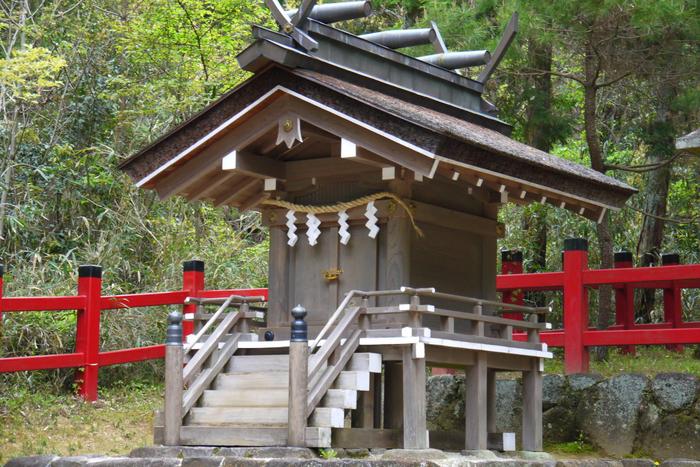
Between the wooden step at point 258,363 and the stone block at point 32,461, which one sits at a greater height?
the wooden step at point 258,363

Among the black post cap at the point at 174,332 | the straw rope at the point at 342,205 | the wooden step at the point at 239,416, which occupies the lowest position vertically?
the wooden step at the point at 239,416

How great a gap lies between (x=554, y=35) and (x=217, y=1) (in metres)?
6.83

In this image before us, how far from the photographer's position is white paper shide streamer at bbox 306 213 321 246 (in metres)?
9.59

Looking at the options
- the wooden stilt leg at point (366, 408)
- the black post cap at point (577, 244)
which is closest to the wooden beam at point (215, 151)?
the wooden stilt leg at point (366, 408)

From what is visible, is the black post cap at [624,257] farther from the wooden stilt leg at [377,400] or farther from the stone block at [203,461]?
the stone block at [203,461]

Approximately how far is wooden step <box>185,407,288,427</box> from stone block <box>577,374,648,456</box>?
4210 millimetres

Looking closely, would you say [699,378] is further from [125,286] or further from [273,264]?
[125,286]

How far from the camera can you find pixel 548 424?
11.4 m

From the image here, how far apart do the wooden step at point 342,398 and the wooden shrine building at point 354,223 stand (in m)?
0.01

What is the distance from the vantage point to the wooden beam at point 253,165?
9328 millimetres

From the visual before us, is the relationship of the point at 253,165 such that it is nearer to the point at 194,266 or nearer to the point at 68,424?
the point at 194,266

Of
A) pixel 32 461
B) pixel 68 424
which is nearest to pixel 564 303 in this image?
pixel 68 424

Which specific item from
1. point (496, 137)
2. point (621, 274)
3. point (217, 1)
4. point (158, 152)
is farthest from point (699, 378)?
point (217, 1)

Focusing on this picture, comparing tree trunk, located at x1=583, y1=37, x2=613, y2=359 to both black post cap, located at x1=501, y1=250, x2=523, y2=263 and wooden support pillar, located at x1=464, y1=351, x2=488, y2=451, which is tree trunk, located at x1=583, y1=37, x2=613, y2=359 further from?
wooden support pillar, located at x1=464, y1=351, x2=488, y2=451
